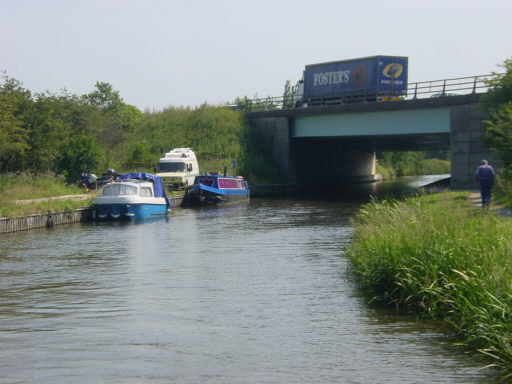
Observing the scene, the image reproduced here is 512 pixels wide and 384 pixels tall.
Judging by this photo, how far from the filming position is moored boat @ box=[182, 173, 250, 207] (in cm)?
4462

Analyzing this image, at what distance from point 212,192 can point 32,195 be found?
12919mm

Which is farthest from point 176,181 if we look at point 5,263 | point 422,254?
point 422,254

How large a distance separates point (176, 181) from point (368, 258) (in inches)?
1267

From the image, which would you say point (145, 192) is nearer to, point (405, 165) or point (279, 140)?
point (279, 140)

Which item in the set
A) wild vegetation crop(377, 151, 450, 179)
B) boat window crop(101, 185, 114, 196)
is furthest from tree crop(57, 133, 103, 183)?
wild vegetation crop(377, 151, 450, 179)

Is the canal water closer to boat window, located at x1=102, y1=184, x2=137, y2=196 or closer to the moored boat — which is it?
boat window, located at x1=102, y1=184, x2=137, y2=196

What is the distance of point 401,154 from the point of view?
99.4m

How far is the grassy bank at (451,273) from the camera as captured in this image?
10031 mm

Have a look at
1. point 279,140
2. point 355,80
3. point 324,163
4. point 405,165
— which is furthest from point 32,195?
point 405,165

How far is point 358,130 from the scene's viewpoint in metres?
51.4

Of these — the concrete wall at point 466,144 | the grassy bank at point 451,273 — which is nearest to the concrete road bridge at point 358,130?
the concrete wall at point 466,144

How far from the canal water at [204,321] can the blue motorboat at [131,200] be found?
378 inches

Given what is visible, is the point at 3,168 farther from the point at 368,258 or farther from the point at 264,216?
the point at 368,258

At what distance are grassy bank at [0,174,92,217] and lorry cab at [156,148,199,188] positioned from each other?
24.7 feet
